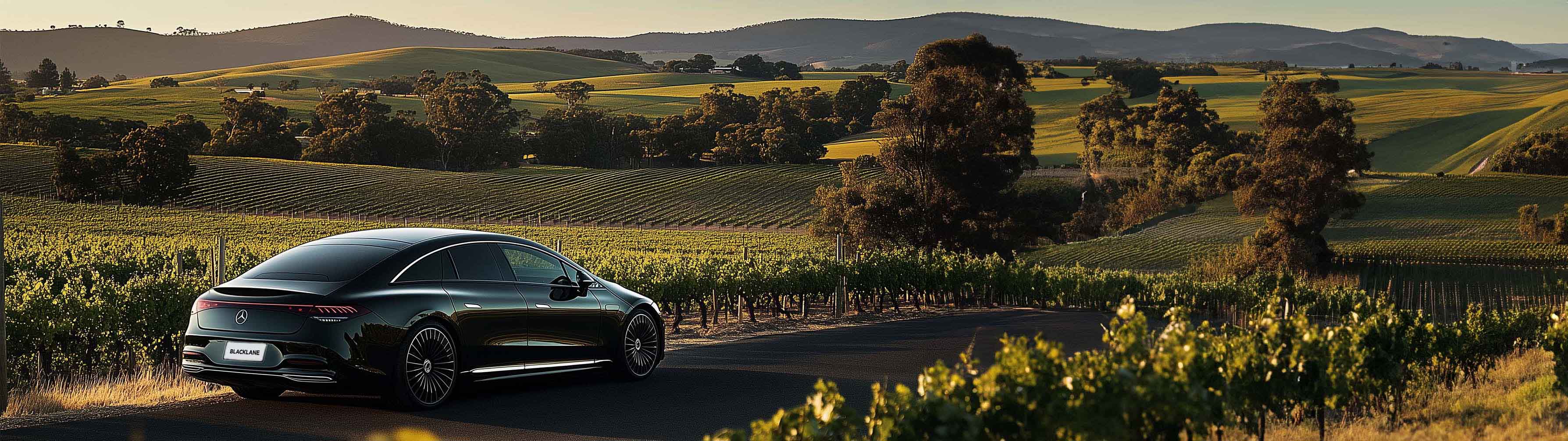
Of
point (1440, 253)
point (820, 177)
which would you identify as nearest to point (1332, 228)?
point (1440, 253)

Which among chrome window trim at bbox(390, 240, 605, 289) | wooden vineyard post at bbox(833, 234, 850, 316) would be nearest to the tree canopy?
wooden vineyard post at bbox(833, 234, 850, 316)

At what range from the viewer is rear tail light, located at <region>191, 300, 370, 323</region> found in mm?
8891

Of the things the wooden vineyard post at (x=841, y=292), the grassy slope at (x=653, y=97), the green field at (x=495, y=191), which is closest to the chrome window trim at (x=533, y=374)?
the wooden vineyard post at (x=841, y=292)

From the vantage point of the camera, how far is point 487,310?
1012 cm

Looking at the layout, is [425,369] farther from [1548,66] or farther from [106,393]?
[1548,66]

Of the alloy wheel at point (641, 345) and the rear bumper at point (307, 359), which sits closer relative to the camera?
the rear bumper at point (307, 359)

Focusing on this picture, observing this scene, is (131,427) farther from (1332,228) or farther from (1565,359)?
(1332,228)

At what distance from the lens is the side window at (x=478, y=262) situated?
10148mm

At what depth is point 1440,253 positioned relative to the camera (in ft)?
216

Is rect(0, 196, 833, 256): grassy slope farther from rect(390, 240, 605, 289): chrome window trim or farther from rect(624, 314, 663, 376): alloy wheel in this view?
rect(390, 240, 605, 289): chrome window trim

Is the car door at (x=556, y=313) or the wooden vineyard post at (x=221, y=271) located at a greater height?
the car door at (x=556, y=313)

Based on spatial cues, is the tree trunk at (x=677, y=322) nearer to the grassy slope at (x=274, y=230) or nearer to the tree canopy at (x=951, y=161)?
the tree canopy at (x=951, y=161)

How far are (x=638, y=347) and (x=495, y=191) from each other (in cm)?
8470

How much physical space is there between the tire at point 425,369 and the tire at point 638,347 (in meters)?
1.89
